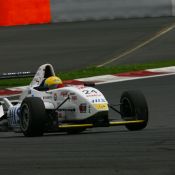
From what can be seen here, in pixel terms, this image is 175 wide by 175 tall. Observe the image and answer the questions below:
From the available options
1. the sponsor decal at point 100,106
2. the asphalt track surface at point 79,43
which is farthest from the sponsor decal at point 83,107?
the asphalt track surface at point 79,43

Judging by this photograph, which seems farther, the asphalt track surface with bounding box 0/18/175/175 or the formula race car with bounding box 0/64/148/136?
the formula race car with bounding box 0/64/148/136

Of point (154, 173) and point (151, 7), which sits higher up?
point (151, 7)

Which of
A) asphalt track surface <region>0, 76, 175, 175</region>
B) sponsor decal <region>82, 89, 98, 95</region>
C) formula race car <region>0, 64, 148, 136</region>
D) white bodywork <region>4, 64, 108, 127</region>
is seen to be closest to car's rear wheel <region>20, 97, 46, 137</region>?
formula race car <region>0, 64, 148, 136</region>

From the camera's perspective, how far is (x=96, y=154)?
897 centimetres

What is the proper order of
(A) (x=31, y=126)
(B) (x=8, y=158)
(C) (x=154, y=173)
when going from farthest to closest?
(A) (x=31, y=126), (B) (x=8, y=158), (C) (x=154, y=173)

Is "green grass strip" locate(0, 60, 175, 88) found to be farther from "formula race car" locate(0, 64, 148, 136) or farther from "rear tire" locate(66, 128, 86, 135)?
"rear tire" locate(66, 128, 86, 135)

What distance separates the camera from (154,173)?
7520 millimetres

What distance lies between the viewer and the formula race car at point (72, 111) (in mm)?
11953

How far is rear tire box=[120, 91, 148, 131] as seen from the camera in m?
12.3

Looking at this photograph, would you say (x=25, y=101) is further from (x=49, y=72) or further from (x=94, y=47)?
(x=94, y=47)

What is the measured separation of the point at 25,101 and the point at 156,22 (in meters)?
17.3

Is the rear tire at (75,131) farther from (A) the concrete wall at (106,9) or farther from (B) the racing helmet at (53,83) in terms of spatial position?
(A) the concrete wall at (106,9)

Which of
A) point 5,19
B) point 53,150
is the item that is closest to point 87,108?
point 53,150

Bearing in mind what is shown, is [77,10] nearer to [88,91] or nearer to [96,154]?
[88,91]
